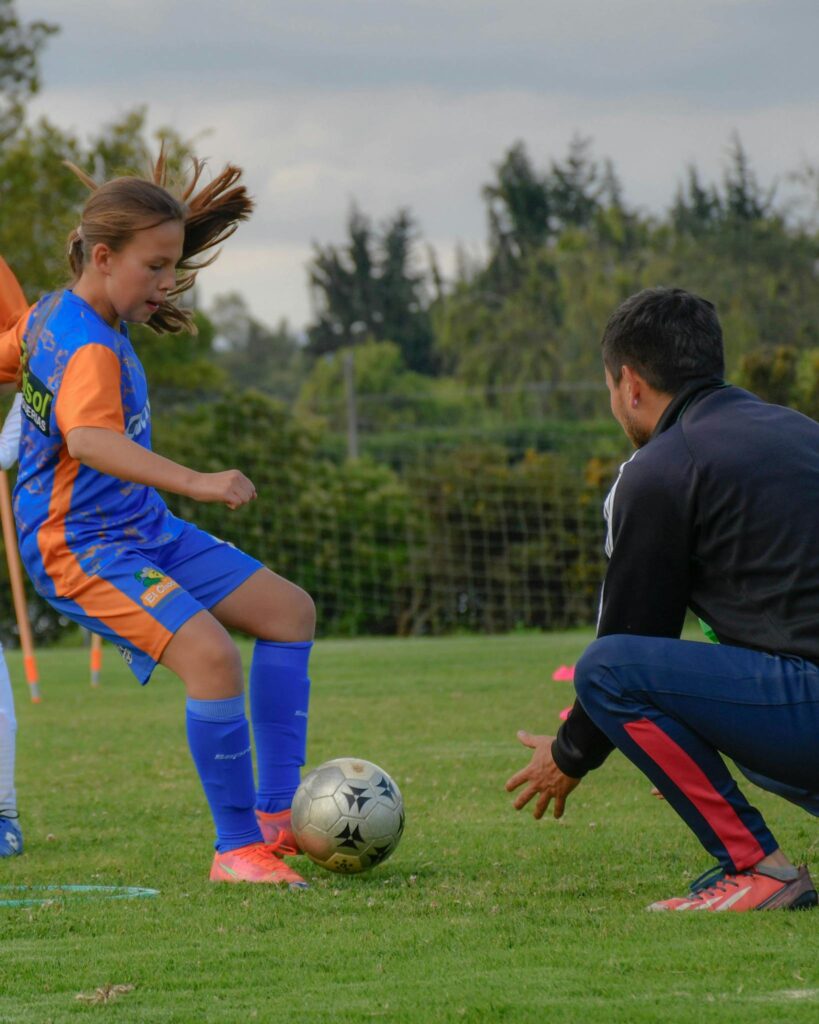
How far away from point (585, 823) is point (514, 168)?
197 ft

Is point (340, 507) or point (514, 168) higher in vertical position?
point (514, 168)

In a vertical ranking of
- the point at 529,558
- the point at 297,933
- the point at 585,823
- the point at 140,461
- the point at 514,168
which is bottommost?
the point at 529,558

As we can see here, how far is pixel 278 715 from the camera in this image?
4.97 metres

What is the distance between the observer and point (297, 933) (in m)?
3.69

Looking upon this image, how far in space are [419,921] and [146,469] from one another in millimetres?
1477

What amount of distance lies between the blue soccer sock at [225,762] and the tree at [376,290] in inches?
2577

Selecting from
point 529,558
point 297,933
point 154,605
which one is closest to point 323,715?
point 154,605

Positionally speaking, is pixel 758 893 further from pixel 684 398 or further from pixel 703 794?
pixel 684 398

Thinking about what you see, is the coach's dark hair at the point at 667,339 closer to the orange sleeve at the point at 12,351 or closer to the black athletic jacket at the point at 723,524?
the black athletic jacket at the point at 723,524

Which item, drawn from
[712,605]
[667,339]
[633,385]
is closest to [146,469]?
[633,385]

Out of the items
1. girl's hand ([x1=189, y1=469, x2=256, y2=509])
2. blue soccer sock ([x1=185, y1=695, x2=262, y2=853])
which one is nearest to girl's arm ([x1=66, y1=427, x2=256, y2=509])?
girl's hand ([x1=189, y1=469, x2=256, y2=509])

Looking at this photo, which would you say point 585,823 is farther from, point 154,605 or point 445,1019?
point 445,1019

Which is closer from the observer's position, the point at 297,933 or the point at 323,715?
the point at 297,933

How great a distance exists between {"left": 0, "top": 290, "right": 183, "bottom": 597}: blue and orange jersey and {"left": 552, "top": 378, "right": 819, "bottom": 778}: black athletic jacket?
1.58 metres
